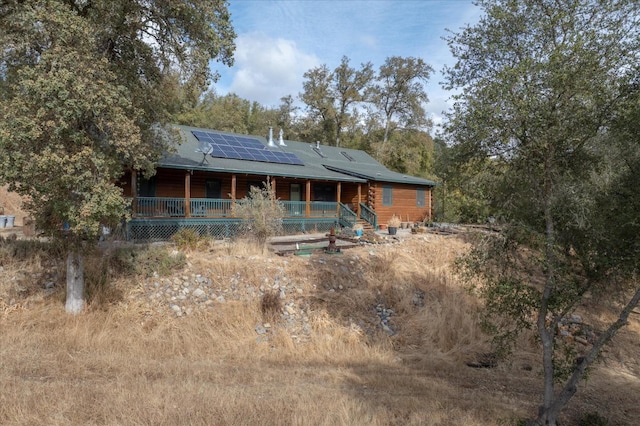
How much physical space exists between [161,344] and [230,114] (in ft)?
120

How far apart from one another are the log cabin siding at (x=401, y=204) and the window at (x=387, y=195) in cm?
13

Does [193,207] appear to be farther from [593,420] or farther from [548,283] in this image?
[593,420]

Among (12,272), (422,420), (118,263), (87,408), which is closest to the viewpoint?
(87,408)

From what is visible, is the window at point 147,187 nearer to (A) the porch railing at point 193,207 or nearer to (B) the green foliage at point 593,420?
(A) the porch railing at point 193,207

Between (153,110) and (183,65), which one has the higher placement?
(183,65)

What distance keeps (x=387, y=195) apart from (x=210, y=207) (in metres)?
10.6

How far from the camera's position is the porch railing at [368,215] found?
20.6 meters

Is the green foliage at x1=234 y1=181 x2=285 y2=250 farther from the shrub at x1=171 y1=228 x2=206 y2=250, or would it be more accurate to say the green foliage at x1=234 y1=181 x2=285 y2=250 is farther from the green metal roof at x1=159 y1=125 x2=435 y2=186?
the green metal roof at x1=159 y1=125 x2=435 y2=186

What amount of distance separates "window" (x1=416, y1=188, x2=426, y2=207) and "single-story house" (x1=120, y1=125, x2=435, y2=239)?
0.20 ft

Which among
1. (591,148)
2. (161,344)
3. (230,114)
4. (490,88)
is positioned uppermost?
(230,114)

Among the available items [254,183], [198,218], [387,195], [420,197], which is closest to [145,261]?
[198,218]

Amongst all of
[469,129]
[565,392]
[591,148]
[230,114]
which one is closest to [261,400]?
[565,392]

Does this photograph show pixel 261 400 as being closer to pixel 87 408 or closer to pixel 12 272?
pixel 87 408

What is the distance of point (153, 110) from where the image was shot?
9.33 meters
